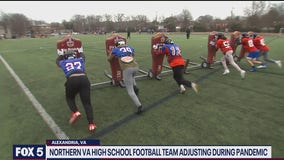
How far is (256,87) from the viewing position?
595 centimetres

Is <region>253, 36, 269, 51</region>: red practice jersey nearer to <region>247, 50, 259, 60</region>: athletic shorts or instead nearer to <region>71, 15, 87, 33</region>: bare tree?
<region>247, 50, 259, 60</region>: athletic shorts

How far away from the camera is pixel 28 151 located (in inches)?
125

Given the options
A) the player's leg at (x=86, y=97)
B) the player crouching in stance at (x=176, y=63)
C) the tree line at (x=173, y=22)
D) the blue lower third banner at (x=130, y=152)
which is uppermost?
the tree line at (x=173, y=22)

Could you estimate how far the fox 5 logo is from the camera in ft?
10.0

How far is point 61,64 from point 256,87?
573 cm

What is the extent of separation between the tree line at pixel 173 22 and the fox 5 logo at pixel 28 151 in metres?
6.08

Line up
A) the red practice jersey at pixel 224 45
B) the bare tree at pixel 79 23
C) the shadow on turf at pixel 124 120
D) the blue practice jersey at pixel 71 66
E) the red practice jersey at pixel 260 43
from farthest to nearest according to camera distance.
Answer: the bare tree at pixel 79 23, the red practice jersey at pixel 260 43, the red practice jersey at pixel 224 45, the blue practice jersey at pixel 71 66, the shadow on turf at pixel 124 120

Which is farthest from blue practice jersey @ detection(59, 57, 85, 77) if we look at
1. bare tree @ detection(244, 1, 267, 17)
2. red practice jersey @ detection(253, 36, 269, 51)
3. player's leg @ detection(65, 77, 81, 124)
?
bare tree @ detection(244, 1, 267, 17)

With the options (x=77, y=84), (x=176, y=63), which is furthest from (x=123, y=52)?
(x=176, y=63)

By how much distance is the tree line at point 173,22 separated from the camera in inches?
1656

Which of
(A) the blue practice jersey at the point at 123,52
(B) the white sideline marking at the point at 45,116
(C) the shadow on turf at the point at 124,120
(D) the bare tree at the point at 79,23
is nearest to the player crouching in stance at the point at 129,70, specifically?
(A) the blue practice jersey at the point at 123,52

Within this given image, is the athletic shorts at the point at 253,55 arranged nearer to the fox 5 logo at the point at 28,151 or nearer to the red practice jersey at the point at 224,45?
the red practice jersey at the point at 224,45

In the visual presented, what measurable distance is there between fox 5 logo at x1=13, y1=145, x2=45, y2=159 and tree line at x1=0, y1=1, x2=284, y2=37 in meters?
6.08

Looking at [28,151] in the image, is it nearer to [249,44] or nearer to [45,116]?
[45,116]
